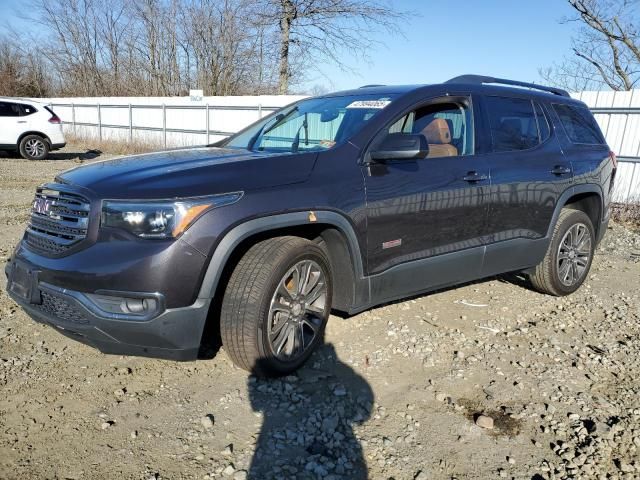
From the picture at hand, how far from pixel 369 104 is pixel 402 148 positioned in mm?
626

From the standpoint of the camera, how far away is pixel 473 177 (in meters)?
3.71

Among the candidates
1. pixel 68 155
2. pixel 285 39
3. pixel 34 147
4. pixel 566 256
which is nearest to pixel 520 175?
pixel 566 256

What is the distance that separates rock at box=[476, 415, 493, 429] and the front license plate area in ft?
8.14

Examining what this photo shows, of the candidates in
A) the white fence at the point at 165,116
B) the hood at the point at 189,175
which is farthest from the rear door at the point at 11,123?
the hood at the point at 189,175

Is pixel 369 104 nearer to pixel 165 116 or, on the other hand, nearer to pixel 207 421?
pixel 207 421

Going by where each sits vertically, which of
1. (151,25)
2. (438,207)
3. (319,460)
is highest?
(151,25)

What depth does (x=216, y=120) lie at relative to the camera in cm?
1722

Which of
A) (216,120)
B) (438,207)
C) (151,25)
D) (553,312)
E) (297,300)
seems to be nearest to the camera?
(297,300)

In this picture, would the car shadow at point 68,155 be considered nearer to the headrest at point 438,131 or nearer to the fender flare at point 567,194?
the headrest at point 438,131

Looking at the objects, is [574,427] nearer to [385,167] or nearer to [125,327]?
[385,167]

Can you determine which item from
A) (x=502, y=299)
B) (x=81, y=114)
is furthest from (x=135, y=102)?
(x=502, y=299)

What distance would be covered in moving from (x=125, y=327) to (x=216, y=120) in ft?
51.1

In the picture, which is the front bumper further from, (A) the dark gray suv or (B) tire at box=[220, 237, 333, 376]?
(B) tire at box=[220, 237, 333, 376]

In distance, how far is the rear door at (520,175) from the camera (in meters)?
3.94
